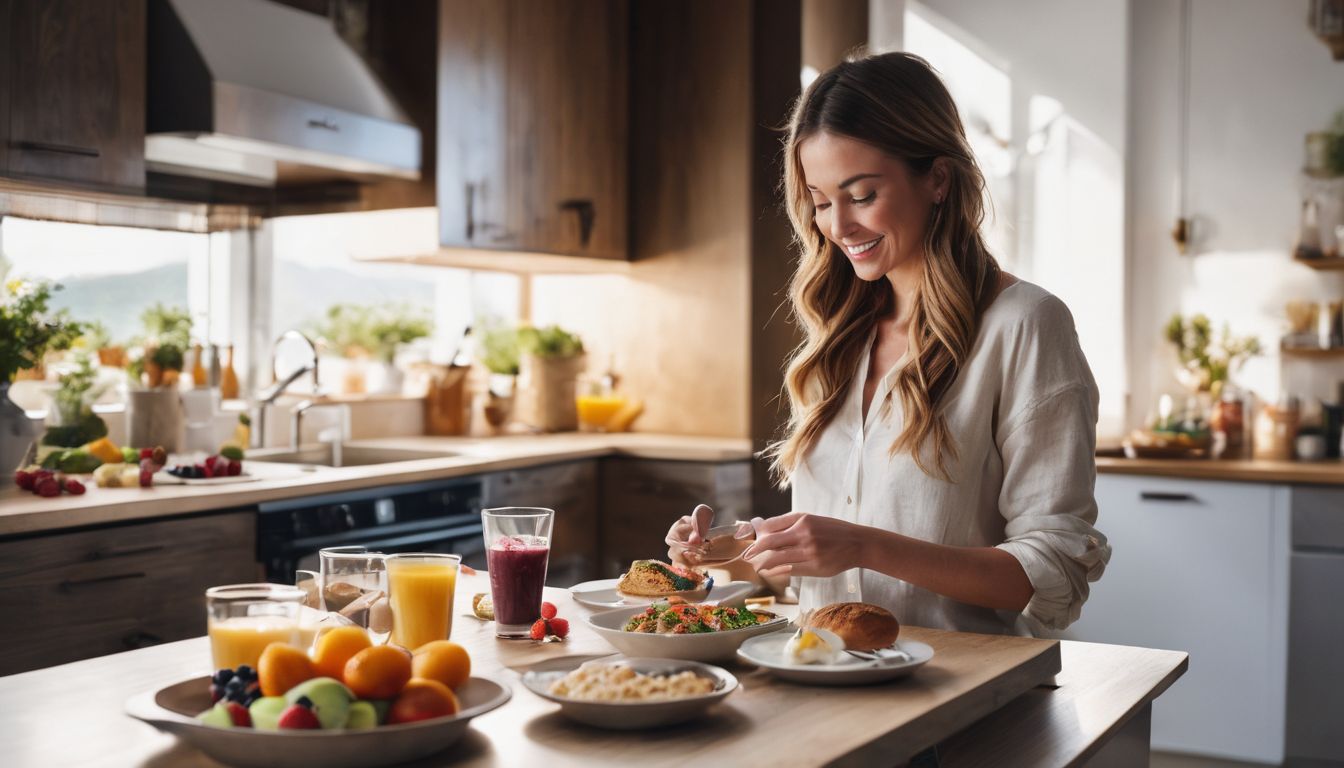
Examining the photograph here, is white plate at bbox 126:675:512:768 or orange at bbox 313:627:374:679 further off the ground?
orange at bbox 313:627:374:679

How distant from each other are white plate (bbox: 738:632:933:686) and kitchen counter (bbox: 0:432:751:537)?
1.69m

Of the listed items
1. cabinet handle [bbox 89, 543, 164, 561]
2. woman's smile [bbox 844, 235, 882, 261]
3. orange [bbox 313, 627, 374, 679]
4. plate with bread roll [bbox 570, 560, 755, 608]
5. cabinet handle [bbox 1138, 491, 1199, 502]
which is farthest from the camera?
cabinet handle [bbox 1138, 491, 1199, 502]

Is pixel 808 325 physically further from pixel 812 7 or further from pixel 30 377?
pixel 812 7

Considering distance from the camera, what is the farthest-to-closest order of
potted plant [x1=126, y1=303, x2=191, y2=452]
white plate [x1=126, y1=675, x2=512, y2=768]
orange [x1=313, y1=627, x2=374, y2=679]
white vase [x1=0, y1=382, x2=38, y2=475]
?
potted plant [x1=126, y1=303, x2=191, y2=452]
white vase [x1=0, y1=382, x2=38, y2=475]
orange [x1=313, y1=627, x2=374, y2=679]
white plate [x1=126, y1=675, x2=512, y2=768]

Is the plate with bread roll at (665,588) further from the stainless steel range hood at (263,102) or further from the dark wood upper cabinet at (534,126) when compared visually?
the dark wood upper cabinet at (534,126)

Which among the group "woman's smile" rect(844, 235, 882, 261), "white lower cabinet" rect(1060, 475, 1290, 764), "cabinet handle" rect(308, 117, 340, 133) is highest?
"cabinet handle" rect(308, 117, 340, 133)

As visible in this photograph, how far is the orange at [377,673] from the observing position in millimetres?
1008

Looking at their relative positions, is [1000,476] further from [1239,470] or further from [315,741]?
[1239,470]

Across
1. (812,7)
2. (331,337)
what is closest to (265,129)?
(331,337)

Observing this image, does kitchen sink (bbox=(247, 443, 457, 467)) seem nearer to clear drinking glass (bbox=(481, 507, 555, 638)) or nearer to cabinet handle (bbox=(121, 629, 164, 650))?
cabinet handle (bbox=(121, 629, 164, 650))

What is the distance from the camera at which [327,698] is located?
0.98 m

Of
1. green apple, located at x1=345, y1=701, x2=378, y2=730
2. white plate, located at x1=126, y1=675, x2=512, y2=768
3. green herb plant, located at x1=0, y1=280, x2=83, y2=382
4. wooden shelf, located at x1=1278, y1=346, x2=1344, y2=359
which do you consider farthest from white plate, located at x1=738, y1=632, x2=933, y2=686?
wooden shelf, located at x1=1278, y1=346, x2=1344, y2=359

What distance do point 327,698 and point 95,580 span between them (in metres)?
1.74

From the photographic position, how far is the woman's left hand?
1.38m
